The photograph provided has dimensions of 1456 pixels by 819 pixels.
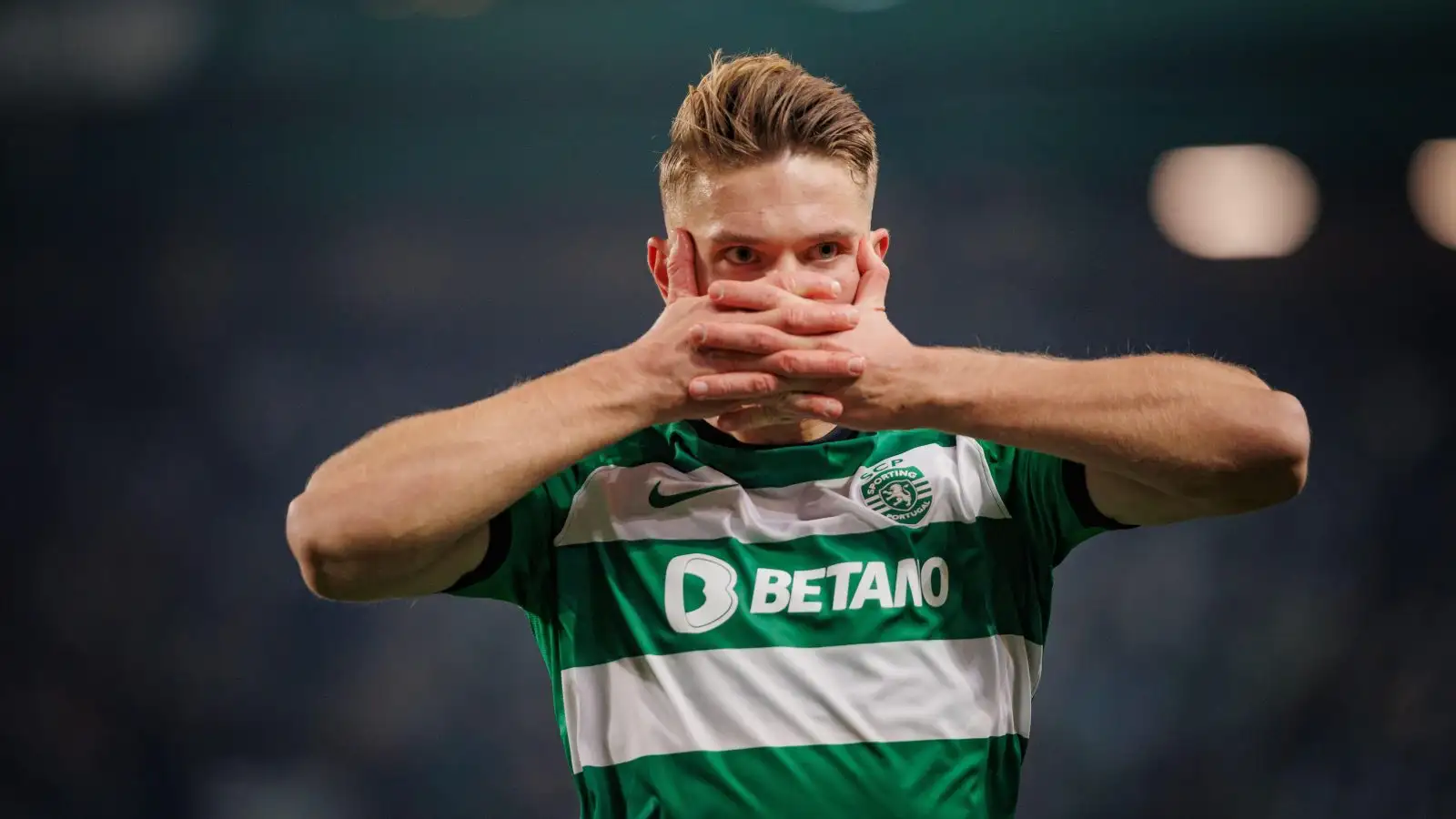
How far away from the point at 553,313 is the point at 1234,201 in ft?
4.87

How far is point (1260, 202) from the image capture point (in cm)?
255

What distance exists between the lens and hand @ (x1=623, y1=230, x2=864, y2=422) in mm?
1217

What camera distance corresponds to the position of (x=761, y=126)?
144cm

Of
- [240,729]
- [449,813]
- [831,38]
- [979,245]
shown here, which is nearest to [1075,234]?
[979,245]

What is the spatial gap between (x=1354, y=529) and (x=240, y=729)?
2.38 meters

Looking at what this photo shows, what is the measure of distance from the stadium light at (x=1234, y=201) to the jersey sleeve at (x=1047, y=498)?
54.3 inches

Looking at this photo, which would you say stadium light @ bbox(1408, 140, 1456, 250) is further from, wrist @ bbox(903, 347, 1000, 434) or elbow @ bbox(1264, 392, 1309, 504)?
wrist @ bbox(903, 347, 1000, 434)

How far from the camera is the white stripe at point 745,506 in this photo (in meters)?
1.36

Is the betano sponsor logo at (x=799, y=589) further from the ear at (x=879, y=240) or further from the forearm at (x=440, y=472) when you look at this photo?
the ear at (x=879, y=240)

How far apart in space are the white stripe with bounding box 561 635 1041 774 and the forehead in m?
0.48

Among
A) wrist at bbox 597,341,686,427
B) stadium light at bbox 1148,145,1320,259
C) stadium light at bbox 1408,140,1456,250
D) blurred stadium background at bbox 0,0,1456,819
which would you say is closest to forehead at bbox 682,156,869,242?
wrist at bbox 597,341,686,427

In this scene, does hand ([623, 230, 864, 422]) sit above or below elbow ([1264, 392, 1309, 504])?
above

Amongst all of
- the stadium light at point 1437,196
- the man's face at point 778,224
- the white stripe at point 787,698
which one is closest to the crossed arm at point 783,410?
the man's face at point 778,224

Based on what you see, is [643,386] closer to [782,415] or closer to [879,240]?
[782,415]
